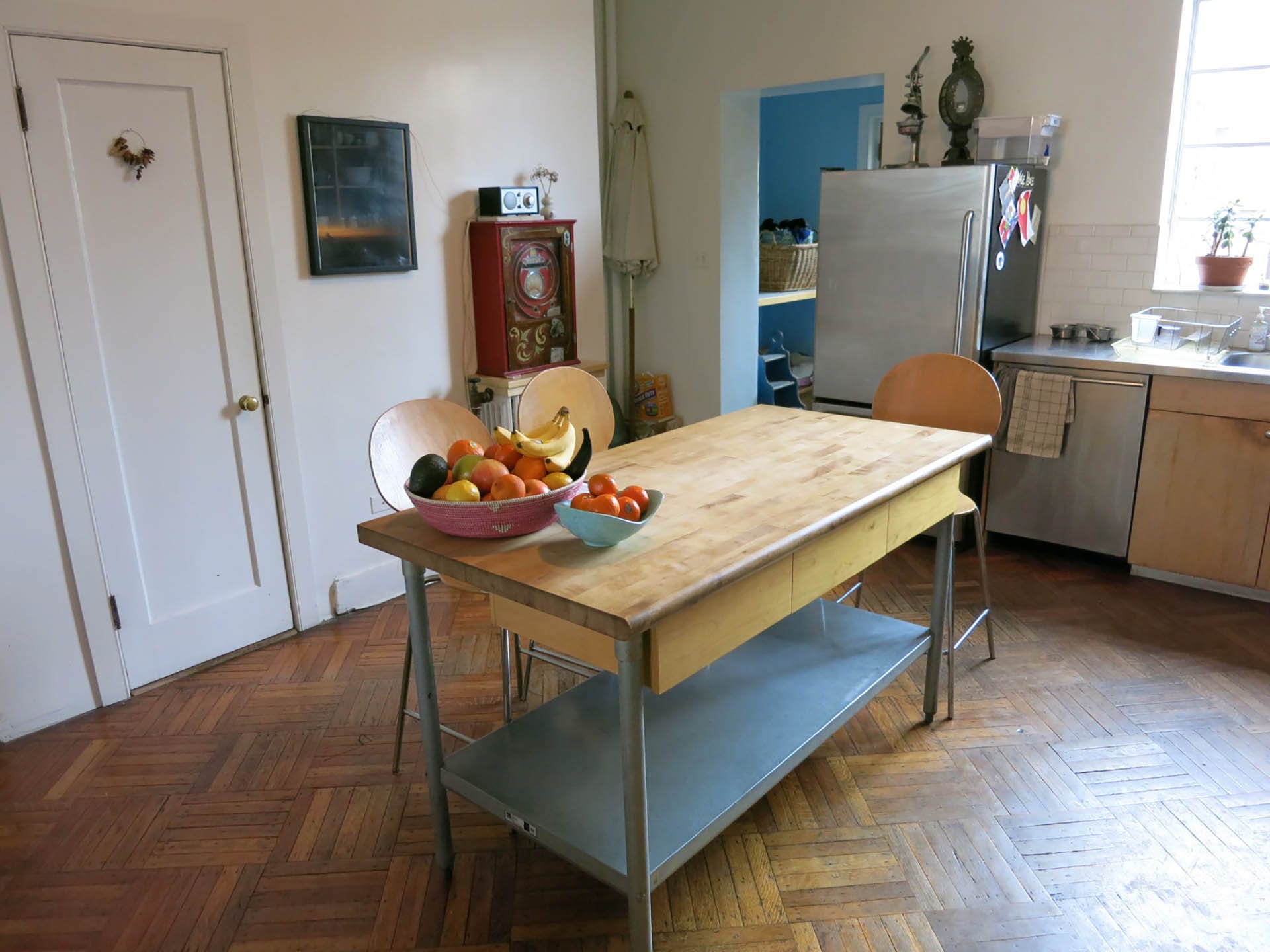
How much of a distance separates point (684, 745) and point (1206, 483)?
258 cm

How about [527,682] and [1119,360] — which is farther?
[1119,360]

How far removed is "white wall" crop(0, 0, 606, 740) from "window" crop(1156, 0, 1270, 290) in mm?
2679

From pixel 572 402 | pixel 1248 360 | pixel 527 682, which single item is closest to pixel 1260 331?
pixel 1248 360

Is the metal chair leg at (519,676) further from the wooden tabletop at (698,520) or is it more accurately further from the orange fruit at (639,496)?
the orange fruit at (639,496)

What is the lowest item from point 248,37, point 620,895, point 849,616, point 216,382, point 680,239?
point 620,895

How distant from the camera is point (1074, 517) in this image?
4.01 m

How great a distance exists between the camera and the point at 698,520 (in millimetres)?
2014

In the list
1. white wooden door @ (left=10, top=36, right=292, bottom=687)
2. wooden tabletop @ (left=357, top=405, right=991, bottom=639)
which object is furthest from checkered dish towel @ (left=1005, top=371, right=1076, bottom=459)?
white wooden door @ (left=10, top=36, right=292, bottom=687)

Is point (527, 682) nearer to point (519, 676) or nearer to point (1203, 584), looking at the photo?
point (519, 676)

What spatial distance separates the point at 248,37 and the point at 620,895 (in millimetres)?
3004

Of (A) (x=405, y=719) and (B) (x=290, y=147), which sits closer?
(A) (x=405, y=719)

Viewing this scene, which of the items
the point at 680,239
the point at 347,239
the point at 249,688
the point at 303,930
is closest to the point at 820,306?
the point at 680,239

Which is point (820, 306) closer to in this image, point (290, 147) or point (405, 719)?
point (290, 147)

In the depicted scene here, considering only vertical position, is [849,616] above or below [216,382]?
below
